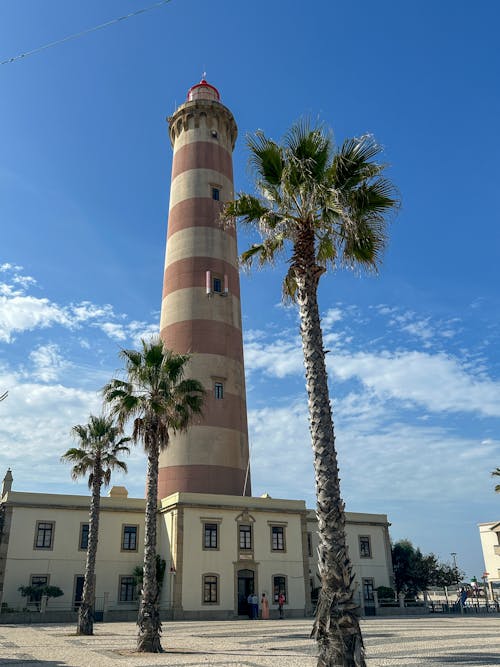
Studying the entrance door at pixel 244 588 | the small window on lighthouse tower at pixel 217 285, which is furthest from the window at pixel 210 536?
the small window on lighthouse tower at pixel 217 285

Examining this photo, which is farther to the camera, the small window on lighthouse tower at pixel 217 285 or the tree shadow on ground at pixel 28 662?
the small window on lighthouse tower at pixel 217 285

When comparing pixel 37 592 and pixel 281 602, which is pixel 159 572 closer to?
pixel 37 592

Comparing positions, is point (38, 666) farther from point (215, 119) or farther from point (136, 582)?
point (215, 119)

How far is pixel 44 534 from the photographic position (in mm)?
33094

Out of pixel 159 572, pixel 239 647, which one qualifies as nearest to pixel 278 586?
pixel 159 572

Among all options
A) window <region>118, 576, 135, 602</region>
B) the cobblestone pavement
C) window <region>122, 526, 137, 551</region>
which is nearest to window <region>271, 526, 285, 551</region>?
window <region>122, 526, 137, 551</region>

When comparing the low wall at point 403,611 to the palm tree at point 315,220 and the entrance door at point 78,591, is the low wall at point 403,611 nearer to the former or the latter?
the entrance door at point 78,591

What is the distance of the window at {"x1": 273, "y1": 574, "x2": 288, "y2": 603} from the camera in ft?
110

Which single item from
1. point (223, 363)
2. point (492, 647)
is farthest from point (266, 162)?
point (223, 363)

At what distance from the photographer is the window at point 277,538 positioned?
34.8 m

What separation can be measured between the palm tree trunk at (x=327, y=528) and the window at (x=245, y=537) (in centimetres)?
2474

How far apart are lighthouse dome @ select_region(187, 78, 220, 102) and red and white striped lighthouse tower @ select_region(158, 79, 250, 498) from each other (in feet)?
1.83

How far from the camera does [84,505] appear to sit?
3441 cm

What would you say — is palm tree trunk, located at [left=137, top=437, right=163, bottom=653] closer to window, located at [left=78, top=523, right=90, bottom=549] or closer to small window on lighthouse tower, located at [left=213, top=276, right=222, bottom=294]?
window, located at [left=78, top=523, right=90, bottom=549]
